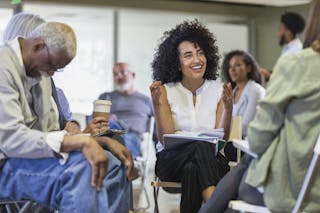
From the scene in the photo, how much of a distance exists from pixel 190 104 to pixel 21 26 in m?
1.05

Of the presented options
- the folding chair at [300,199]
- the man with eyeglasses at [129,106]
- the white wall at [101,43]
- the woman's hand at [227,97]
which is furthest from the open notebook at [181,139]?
the white wall at [101,43]

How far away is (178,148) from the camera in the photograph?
2.72 meters

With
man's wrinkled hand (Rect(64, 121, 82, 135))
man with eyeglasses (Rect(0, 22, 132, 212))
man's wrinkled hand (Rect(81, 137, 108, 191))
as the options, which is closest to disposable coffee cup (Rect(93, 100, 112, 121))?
man's wrinkled hand (Rect(64, 121, 82, 135))

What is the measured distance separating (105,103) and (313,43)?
0.97 m

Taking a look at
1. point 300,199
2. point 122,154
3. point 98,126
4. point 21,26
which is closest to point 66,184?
point 122,154

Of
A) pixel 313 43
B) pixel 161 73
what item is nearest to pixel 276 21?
pixel 161 73

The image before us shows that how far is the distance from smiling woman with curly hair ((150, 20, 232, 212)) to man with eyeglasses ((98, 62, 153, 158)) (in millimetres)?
1985

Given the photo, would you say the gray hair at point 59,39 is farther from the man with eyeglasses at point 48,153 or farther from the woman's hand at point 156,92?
the woman's hand at point 156,92

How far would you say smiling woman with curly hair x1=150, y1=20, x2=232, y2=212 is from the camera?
103 inches

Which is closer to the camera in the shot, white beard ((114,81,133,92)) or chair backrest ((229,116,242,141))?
chair backrest ((229,116,242,141))

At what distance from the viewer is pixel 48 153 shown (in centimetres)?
194

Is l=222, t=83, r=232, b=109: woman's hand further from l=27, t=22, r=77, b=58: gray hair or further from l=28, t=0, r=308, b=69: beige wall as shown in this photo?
l=28, t=0, r=308, b=69: beige wall

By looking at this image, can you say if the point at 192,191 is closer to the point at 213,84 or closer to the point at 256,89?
the point at 213,84

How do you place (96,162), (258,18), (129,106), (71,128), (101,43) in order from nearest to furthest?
1. (96,162)
2. (71,128)
3. (129,106)
4. (101,43)
5. (258,18)
